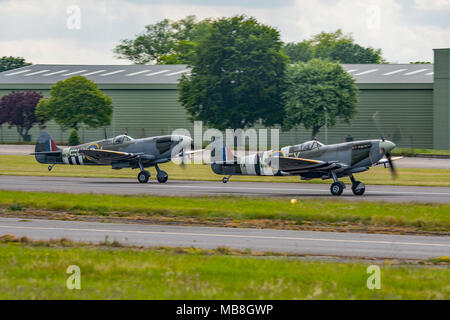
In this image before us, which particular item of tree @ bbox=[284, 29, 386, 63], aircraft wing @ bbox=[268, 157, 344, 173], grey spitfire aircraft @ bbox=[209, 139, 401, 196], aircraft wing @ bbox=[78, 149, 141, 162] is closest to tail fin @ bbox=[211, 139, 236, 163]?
grey spitfire aircraft @ bbox=[209, 139, 401, 196]

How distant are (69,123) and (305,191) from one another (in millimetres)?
43198

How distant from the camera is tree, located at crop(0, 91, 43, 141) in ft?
246

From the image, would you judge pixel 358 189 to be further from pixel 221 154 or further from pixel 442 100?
pixel 442 100

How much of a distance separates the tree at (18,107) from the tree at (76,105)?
5858 millimetres

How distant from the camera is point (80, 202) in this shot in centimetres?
2444

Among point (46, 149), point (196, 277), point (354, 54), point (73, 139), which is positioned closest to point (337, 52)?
point (354, 54)

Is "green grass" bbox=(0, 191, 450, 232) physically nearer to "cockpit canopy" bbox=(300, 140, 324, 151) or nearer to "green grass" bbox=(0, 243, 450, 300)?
"cockpit canopy" bbox=(300, 140, 324, 151)

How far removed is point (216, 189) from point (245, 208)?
8.11 metres

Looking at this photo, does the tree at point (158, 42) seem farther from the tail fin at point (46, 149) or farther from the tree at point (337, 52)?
the tail fin at point (46, 149)

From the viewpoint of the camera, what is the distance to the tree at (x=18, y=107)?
246 feet

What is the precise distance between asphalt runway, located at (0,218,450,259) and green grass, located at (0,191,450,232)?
2550 mm

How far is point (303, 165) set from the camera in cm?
2828

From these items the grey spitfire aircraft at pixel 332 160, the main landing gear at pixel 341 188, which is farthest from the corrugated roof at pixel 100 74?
the main landing gear at pixel 341 188
